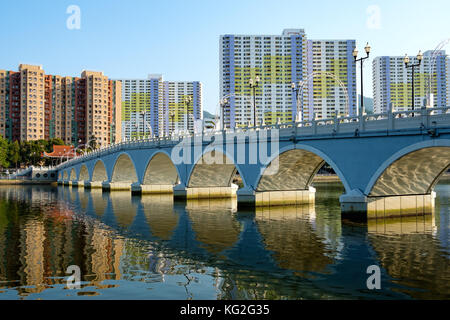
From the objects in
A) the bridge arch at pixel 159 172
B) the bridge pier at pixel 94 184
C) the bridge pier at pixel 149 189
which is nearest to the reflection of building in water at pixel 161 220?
the bridge arch at pixel 159 172

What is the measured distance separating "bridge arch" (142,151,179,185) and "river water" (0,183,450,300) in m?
22.3

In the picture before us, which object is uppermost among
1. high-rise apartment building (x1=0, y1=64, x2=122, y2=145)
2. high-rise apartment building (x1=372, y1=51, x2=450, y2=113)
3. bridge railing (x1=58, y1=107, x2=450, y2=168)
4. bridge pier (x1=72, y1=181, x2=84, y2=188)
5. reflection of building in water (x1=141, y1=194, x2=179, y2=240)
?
high-rise apartment building (x1=0, y1=64, x2=122, y2=145)

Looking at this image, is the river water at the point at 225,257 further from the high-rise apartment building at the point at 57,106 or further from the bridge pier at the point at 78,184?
the high-rise apartment building at the point at 57,106

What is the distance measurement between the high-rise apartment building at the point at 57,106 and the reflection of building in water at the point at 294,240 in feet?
402

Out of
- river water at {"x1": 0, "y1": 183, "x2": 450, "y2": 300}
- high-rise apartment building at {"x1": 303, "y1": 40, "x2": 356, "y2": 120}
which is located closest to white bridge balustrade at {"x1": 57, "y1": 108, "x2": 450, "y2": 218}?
river water at {"x1": 0, "y1": 183, "x2": 450, "y2": 300}

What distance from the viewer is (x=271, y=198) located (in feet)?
117

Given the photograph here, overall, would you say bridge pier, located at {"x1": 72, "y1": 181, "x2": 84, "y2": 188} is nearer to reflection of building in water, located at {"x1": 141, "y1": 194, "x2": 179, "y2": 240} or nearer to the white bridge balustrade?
the white bridge balustrade

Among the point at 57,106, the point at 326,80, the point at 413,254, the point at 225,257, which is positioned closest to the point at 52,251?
the point at 225,257

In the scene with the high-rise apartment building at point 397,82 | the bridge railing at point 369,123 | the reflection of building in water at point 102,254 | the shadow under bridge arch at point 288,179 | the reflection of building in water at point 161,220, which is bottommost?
the reflection of building in water at point 102,254

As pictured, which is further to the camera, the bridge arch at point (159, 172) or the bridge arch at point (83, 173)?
the bridge arch at point (83, 173)

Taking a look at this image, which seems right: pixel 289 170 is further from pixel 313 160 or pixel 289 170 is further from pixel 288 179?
pixel 313 160

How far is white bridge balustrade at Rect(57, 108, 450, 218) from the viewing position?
23328 mm

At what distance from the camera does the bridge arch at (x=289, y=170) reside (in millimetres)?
32938
